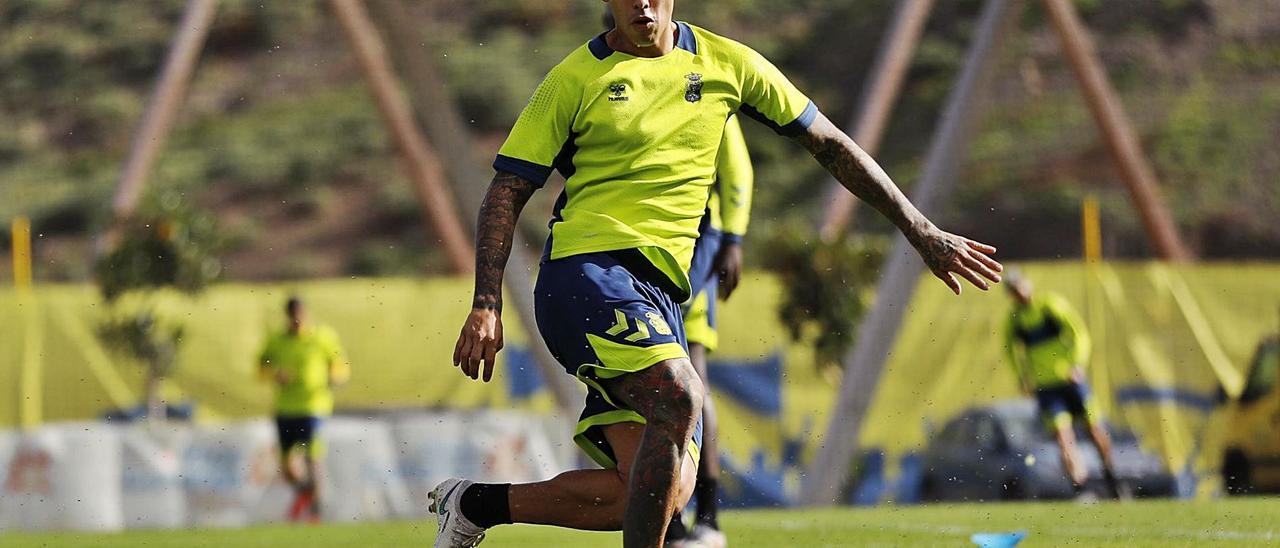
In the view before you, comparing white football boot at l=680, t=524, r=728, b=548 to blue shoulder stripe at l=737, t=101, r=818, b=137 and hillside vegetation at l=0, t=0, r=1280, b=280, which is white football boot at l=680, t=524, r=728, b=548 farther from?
hillside vegetation at l=0, t=0, r=1280, b=280

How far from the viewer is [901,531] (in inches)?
332

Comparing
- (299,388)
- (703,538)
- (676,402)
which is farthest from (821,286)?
(676,402)

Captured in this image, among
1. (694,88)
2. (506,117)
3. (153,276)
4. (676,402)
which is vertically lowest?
(676,402)

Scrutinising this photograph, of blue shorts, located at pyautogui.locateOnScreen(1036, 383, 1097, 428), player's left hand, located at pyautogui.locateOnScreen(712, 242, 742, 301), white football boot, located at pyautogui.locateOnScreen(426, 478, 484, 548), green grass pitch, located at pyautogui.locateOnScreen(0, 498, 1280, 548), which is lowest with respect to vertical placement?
blue shorts, located at pyautogui.locateOnScreen(1036, 383, 1097, 428)

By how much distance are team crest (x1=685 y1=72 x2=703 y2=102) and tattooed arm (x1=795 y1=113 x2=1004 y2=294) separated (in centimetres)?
37

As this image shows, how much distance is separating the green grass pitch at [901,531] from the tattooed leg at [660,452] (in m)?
2.23

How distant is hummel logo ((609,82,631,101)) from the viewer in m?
5.26

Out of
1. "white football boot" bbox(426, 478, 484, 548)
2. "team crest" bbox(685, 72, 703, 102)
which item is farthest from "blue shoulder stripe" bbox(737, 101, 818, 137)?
"white football boot" bbox(426, 478, 484, 548)

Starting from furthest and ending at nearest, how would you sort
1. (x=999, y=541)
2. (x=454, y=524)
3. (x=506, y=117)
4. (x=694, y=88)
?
(x=506, y=117)
(x=999, y=541)
(x=454, y=524)
(x=694, y=88)

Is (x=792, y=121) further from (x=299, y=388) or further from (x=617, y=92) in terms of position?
(x=299, y=388)

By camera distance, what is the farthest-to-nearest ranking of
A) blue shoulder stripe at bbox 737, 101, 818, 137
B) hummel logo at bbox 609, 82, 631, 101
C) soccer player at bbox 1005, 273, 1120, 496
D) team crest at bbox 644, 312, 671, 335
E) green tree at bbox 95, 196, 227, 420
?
green tree at bbox 95, 196, 227, 420 < soccer player at bbox 1005, 273, 1120, 496 < blue shoulder stripe at bbox 737, 101, 818, 137 < hummel logo at bbox 609, 82, 631, 101 < team crest at bbox 644, 312, 671, 335

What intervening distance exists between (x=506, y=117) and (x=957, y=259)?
3859cm

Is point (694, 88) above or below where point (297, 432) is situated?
above

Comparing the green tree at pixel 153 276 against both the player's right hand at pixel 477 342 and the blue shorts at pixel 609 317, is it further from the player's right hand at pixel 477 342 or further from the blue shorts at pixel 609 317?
the player's right hand at pixel 477 342
